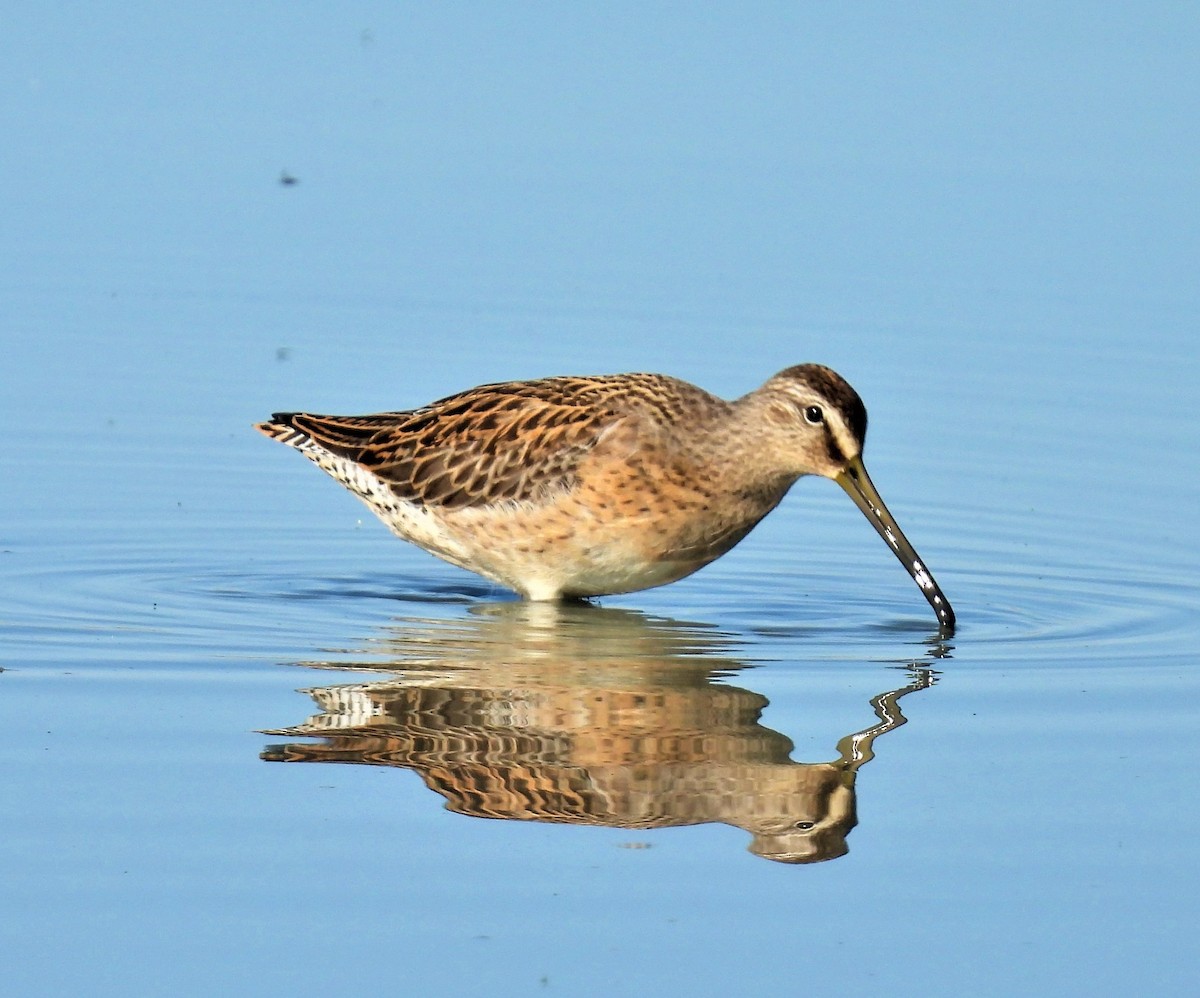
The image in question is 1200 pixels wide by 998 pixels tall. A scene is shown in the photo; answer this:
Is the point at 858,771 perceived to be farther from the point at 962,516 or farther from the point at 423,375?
the point at 423,375

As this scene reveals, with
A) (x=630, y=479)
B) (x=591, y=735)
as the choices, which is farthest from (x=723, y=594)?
(x=591, y=735)

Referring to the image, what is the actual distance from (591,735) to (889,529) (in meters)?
2.60

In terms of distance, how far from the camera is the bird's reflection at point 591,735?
6754 millimetres

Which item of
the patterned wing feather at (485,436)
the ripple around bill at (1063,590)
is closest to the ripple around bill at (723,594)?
the ripple around bill at (1063,590)

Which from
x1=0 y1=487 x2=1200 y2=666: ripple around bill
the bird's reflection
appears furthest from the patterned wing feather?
the bird's reflection

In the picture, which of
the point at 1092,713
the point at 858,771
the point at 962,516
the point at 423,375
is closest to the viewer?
the point at 858,771

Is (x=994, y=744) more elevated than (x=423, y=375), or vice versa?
(x=423, y=375)

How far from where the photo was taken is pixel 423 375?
1243 centimetres

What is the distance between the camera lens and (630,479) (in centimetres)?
968

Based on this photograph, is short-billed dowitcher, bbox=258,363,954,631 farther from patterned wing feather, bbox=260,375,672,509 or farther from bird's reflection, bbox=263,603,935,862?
bird's reflection, bbox=263,603,935,862

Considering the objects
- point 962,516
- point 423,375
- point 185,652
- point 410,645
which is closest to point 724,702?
point 410,645

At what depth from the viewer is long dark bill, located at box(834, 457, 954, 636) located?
945 centimetres

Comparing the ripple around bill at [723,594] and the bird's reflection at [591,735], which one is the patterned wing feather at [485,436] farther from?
the bird's reflection at [591,735]

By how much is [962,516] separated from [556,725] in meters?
3.91
